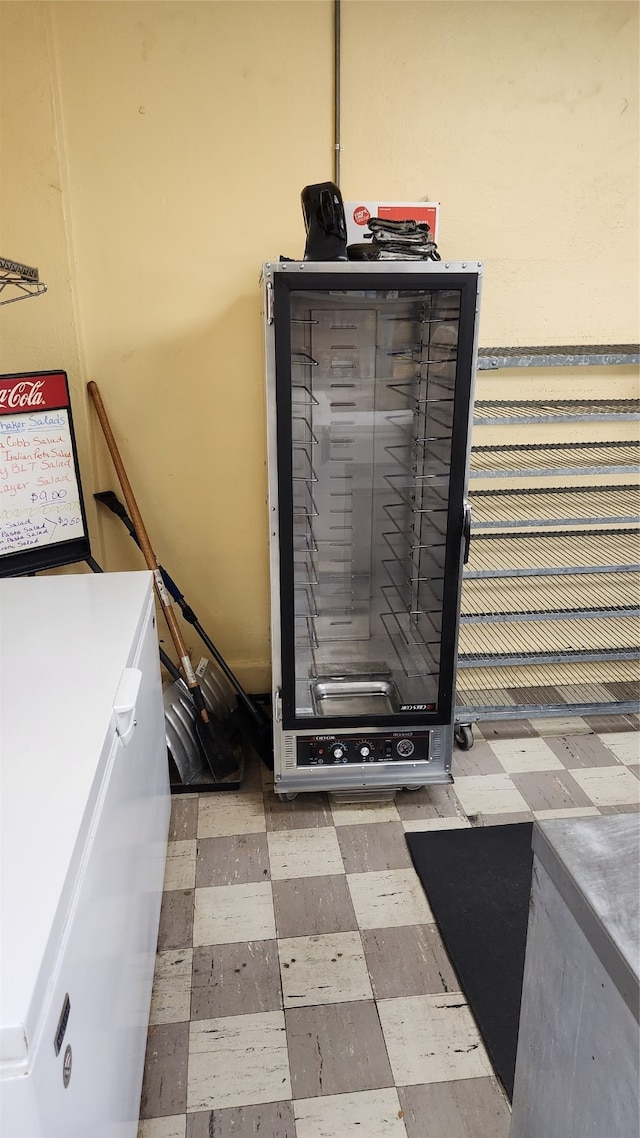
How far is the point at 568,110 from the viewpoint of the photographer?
2705 millimetres

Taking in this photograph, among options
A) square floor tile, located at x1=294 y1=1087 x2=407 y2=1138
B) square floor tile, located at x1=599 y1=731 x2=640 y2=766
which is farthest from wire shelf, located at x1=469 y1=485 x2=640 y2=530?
square floor tile, located at x1=294 y1=1087 x2=407 y2=1138

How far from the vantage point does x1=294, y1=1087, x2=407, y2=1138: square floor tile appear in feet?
5.16

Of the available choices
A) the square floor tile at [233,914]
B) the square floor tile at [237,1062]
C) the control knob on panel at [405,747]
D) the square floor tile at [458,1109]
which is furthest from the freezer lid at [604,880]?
the control knob on panel at [405,747]

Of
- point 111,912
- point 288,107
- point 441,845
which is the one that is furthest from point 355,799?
point 288,107

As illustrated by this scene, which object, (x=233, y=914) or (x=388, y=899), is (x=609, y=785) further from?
(x=233, y=914)

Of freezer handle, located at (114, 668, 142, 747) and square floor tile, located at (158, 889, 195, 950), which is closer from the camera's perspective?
freezer handle, located at (114, 668, 142, 747)

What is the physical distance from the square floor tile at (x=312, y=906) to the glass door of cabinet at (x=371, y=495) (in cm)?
49

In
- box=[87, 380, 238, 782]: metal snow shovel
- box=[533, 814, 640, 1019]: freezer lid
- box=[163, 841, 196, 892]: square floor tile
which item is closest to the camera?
box=[533, 814, 640, 1019]: freezer lid

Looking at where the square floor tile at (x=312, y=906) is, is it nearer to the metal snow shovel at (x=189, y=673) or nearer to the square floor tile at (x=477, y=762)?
the metal snow shovel at (x=189, y=673)

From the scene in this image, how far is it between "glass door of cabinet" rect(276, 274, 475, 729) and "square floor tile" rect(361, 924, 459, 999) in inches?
26.1

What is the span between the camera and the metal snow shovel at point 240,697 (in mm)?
2799

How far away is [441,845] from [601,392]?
1843 millimetres

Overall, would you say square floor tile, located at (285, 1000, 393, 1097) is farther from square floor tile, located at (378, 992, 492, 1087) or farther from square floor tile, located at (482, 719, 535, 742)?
square floor tile, located at (482, 719, 535, 742)

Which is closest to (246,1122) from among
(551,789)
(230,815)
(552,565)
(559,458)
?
(230,815)
